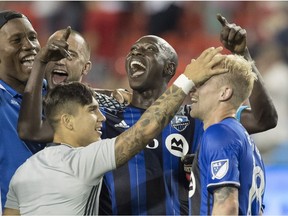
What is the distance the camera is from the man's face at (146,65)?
504cm

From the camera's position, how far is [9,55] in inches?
200

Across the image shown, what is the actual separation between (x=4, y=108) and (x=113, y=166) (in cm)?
139

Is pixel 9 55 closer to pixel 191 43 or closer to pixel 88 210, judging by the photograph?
pixel 88 210

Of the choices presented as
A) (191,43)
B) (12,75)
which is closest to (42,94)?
(12,75)

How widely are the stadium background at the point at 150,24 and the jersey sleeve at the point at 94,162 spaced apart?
592cm

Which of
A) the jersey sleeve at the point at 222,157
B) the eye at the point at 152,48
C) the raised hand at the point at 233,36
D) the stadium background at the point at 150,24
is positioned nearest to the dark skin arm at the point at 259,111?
the raised hand at the point at 233,36

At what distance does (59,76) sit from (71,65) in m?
0.18

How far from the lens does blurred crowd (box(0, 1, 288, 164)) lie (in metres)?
10.1

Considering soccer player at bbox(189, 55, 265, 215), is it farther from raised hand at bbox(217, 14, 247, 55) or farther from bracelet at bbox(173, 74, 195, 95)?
raised hand at bbox(217, 14, 247, 55)

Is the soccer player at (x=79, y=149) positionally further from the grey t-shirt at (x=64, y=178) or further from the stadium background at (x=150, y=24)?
the stadium background at (x=150, y=24)

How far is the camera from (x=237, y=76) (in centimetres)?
395

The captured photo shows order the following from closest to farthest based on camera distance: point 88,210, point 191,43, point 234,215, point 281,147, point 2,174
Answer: point 234,215, point 88,210, point 2,174, point 281,147, point 191,43

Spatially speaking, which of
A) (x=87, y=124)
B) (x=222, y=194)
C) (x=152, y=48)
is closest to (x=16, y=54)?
(x=152, y=48)

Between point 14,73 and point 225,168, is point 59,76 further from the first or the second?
point 225,168
